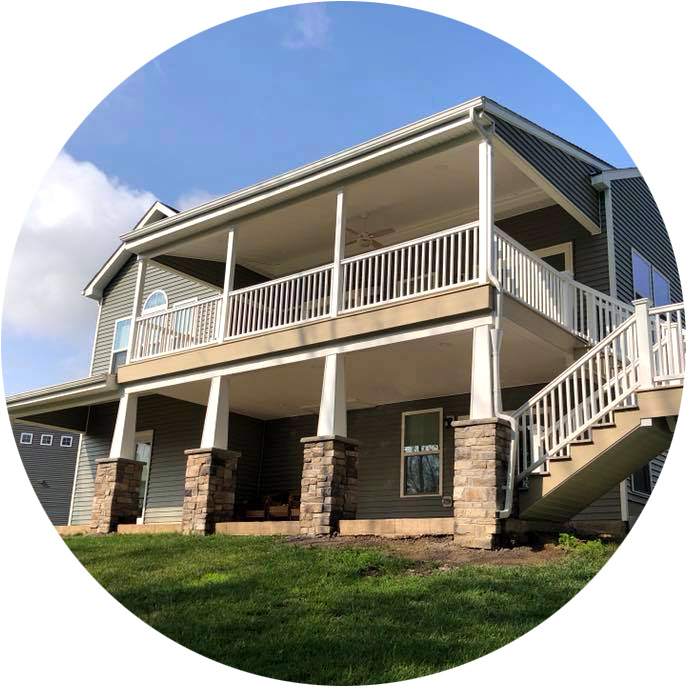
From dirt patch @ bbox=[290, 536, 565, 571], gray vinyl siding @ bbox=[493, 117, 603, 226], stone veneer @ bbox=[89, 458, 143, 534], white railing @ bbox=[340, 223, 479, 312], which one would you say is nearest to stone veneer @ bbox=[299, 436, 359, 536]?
dirt patch @ bbox=[290, 536, 565, 571]

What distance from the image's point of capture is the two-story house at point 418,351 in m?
10.0

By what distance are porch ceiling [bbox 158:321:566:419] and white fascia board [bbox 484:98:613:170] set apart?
326cm

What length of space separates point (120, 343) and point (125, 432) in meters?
6.74

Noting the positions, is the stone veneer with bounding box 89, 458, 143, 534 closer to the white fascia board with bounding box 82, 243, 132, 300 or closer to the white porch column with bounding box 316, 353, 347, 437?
the white porch column with bounding box 316, 353, 347, 437

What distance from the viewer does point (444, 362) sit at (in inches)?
498

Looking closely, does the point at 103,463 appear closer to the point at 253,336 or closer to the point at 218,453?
the point at 218,453

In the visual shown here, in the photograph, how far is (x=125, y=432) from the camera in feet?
50.0

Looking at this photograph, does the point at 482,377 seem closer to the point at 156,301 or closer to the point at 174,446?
the point at 174,446

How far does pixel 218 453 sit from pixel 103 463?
3177mm

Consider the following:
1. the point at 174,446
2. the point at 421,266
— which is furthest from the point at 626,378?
the point at 174,446

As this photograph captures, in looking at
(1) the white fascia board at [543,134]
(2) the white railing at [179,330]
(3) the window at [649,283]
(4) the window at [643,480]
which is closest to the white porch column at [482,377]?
(1) the white fascia board at [543,134]

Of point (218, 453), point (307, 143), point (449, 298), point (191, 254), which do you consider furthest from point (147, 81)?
point (449, 298)

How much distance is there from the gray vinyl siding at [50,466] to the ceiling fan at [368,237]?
25455mm

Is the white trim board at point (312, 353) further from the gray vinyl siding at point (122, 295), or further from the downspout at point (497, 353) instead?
the gray vinyl siding at point (122, 295)
